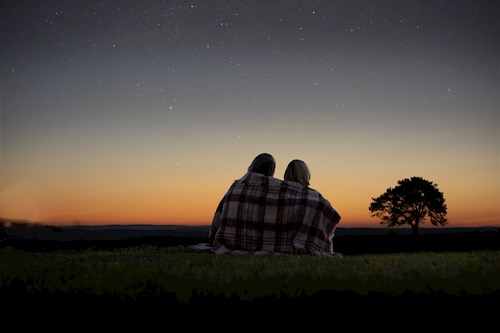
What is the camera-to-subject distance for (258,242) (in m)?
9.51

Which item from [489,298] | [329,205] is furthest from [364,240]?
[489,298]

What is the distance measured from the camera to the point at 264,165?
1011 cm

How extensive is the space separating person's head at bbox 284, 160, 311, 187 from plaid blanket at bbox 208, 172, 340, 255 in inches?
20.5

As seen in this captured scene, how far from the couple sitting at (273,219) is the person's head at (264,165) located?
0.80ft

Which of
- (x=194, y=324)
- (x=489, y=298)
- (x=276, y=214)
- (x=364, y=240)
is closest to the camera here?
(x=194, y=324)

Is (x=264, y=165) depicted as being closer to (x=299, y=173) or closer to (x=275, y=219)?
(x=299, y=173)

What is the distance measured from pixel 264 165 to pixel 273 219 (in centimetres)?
121

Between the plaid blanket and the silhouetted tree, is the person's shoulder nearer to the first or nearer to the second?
the plaid blanket

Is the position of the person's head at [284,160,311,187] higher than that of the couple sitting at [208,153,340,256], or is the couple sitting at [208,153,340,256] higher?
the person's head at [284,160,311,187]

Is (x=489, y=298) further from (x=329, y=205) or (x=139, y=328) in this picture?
(x=329, y=205)

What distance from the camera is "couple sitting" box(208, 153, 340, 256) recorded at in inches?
365

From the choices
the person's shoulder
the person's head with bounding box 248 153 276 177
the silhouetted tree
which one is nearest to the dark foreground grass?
the person's shoulder

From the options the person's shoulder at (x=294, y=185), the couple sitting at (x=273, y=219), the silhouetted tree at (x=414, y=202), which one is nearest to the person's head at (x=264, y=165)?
the couple sitting at (x=273, y=219)

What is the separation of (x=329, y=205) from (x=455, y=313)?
626 cm
